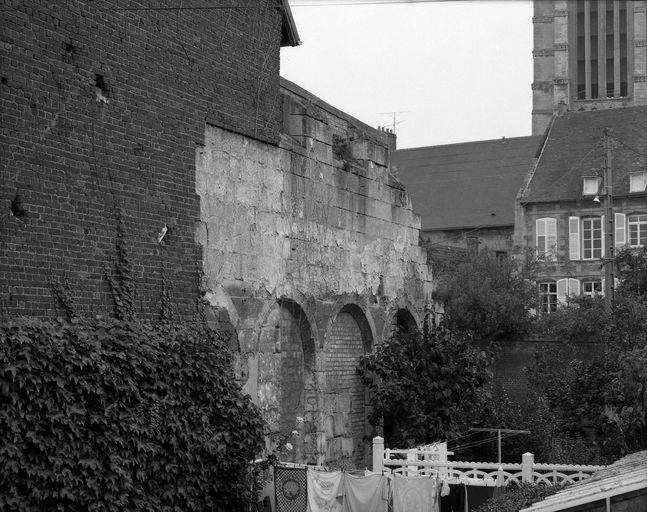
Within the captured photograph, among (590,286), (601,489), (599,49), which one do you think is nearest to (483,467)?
(601,489)

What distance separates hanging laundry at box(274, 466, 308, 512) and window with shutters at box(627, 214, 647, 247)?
1345 inches

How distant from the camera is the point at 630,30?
74.0 metres

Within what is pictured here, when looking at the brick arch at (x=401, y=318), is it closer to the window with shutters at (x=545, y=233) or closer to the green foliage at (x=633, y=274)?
the green foliage at (x=633, y=274)

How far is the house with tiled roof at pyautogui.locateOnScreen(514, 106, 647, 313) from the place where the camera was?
47.0 meters

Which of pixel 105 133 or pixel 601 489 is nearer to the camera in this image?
pixel 601 489

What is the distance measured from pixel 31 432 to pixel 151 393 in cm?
194

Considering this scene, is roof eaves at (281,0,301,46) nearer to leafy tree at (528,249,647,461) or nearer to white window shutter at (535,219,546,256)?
leafy tree at (528,249,647,461)

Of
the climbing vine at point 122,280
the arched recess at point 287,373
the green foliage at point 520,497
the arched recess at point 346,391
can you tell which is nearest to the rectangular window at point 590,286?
the arched recess at point 346,391

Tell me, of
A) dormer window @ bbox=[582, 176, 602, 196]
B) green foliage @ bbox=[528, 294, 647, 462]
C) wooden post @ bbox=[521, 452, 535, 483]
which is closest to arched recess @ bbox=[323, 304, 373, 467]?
green foliage @ bbox=[528, 294, 647, 462]

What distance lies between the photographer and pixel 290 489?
1471 cm

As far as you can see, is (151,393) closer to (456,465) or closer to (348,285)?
(456,465)

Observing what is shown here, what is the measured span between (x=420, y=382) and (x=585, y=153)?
31402 mm

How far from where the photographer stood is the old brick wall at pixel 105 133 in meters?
12.1

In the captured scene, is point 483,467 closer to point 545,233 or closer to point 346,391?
point 346,391
